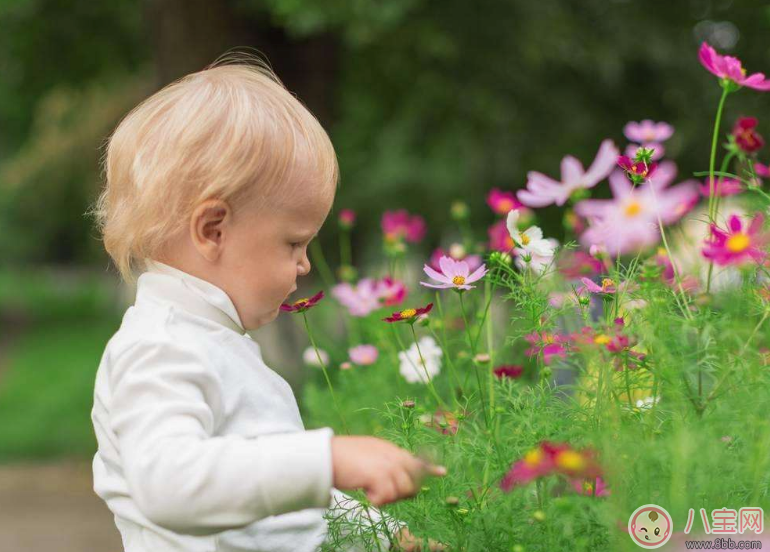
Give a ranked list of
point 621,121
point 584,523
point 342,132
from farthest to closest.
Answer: point 342,132 → point 621,121 → point 584,523

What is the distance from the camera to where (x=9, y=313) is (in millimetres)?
21109

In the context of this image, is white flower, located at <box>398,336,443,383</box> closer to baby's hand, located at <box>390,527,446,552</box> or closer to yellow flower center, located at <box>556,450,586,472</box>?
baby's hand, located at <box>390,527,446,552</box>

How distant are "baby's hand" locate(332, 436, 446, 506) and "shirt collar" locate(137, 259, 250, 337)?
41cm

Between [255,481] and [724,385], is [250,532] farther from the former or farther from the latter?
[724,385]

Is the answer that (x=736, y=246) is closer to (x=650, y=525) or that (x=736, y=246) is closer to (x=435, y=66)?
(x=650, y=525)

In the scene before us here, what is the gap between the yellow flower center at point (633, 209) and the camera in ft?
4.08

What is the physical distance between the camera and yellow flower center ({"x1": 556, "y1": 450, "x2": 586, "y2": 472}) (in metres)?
1.05

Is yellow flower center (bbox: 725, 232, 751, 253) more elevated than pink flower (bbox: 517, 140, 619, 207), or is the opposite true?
pink flower (bbox: 517, 140, 619, 207)

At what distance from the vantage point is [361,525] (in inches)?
59.2

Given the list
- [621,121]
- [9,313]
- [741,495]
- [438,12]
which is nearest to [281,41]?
[438,12]

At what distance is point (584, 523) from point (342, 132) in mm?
9729

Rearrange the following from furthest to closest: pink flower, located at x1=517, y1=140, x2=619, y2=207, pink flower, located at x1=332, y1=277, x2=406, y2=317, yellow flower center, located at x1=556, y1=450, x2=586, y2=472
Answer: pink flower, located at x1=332, y1=277, x2=406, y2=317 < pink flower, located at x1=517, y1=140, x2=619, y2=207 < yellow flower center, located at x1=556, y1=450, x2=586, y2=472

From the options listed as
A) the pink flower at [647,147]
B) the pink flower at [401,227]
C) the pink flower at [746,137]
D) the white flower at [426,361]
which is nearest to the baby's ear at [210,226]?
the white flower at [426,361]

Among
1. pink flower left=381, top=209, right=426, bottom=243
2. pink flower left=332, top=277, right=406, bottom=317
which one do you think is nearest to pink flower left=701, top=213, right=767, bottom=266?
pink flower left=332, top=277, right=406, bottom=317
